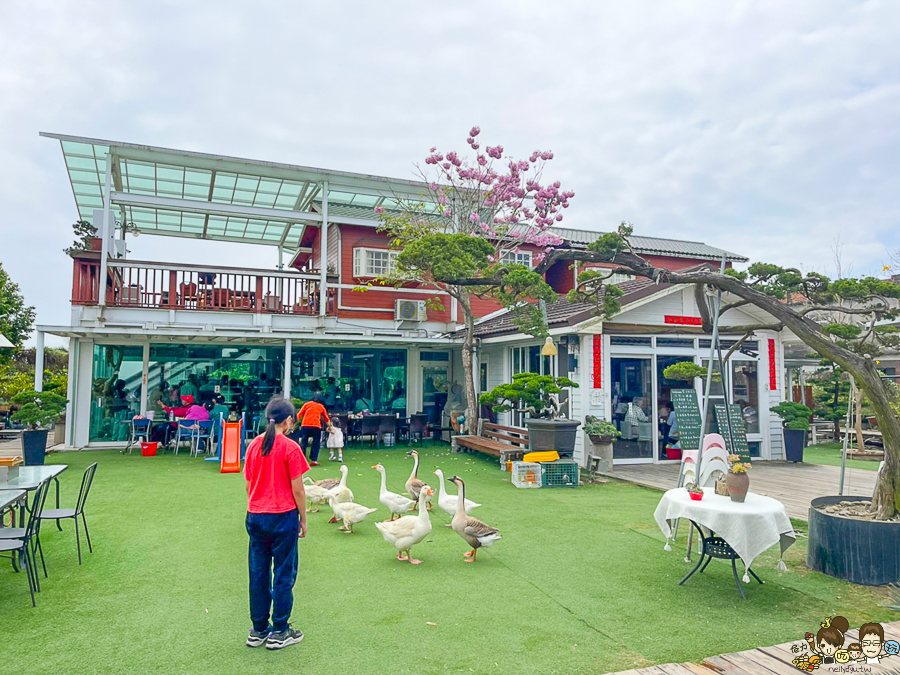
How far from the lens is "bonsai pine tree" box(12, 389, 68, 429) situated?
1028 centimetres

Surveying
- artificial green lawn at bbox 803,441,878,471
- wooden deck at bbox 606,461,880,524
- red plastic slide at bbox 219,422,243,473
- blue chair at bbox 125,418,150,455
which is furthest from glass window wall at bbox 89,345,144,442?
artificial green lawn at bbox 803,441,878,471

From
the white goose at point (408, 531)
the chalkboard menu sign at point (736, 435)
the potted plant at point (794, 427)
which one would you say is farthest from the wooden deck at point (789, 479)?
the white goose at point (408, 531)

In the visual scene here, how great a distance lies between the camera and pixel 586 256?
6.47 meters

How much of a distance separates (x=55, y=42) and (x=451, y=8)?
18.7 ft

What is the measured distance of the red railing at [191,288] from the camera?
44.5 ft

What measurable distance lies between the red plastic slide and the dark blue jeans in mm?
7113

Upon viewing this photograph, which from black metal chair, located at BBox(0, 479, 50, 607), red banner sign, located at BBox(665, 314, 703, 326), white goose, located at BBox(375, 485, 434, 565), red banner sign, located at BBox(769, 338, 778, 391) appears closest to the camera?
black metal chair, located at BBox(0, 479, 50, 607)

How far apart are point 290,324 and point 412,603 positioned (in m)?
11.3

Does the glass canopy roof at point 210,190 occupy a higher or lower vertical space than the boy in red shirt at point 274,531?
higher

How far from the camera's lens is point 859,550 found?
4844 mm

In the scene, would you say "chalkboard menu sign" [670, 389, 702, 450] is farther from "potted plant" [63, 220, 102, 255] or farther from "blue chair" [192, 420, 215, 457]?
"potted plant" [63, 220, 102, 255]

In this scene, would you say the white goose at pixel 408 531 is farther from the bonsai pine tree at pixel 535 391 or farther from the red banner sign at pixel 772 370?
the red banner sign at pixel 772 370

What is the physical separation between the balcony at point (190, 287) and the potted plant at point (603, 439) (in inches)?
304

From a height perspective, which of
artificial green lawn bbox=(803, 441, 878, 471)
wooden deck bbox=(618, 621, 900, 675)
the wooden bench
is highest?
the wooden bench
